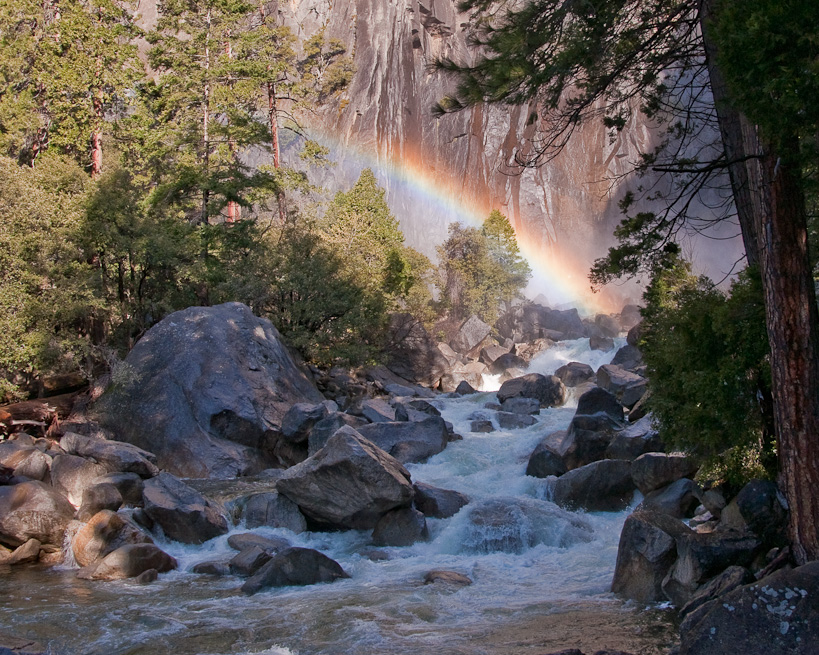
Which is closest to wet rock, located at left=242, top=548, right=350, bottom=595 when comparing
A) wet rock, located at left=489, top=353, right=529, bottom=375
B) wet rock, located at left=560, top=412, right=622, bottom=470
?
wet rock, located at left=560, top=412, right=622, bottom=470

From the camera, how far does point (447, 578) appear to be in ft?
29.7

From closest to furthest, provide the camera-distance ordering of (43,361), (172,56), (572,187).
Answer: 1. (43,361)
2. (172,56)
3. (572,187)

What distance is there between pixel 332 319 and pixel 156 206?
693 cm

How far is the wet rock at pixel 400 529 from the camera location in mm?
10734

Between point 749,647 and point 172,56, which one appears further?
point 172,56

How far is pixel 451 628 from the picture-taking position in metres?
7.39

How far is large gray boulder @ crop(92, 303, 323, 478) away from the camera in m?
15.7

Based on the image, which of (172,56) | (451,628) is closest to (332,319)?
(172,56)

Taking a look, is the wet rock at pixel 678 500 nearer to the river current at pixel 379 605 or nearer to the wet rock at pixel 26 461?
the river current at pixel 379 605

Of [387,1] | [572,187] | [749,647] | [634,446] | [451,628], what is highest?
[387,1]

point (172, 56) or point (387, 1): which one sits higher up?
point (387, 1)

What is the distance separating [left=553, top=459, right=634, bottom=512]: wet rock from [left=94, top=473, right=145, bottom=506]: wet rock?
7.22 metres

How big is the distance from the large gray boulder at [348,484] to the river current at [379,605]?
1.34 ft

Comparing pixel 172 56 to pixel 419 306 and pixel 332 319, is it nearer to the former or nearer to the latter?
pixel 332 319
